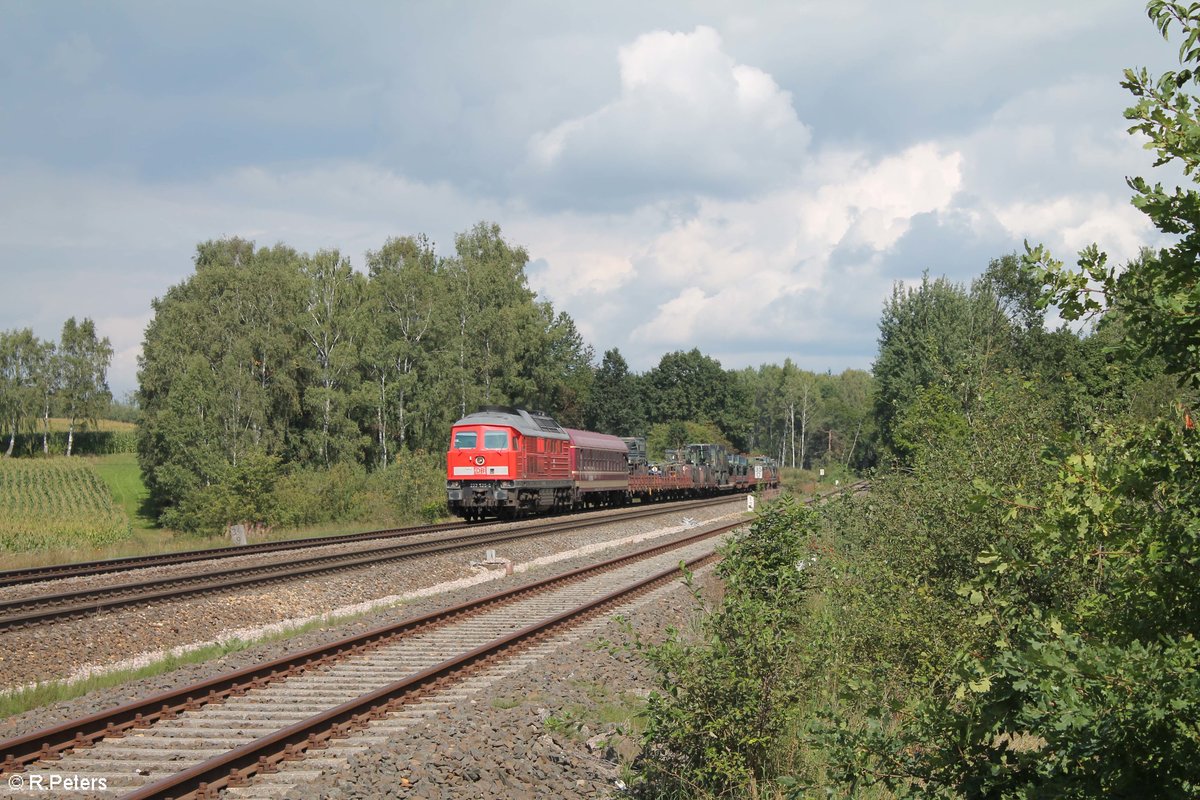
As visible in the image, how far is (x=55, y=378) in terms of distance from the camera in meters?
97.6

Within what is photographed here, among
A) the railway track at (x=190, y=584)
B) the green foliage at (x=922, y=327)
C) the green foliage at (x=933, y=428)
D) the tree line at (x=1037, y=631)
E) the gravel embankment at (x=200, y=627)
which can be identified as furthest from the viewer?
the green foliage at (x=922, y=327)

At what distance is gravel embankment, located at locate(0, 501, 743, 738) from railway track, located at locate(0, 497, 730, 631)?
0.30 meters

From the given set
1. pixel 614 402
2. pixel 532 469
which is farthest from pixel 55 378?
pixel 532 469

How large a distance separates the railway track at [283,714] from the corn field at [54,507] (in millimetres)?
16947

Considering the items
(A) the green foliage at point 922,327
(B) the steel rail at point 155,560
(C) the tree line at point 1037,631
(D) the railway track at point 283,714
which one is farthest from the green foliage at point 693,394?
(C) the tree line at point 1037,631

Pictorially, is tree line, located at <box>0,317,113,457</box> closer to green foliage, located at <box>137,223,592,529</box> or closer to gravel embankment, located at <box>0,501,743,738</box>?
green foliage, located at <box>137,223,592,529</box>

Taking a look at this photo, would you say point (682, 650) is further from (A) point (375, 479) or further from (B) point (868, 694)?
(A) point (375, 479)

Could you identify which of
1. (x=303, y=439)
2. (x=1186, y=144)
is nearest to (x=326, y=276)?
(x=303, y=439)

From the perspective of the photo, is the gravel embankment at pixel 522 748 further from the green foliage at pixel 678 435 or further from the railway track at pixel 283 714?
the green foliage at pixel 678 435

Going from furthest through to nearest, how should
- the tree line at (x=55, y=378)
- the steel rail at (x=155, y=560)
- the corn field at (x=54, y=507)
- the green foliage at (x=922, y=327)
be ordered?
the tree line at (x=55, y=378)
the green foliage at (x=922, y=327)
the corn field at (x=54, y=507)
the steel rail at (x=155, y=560)

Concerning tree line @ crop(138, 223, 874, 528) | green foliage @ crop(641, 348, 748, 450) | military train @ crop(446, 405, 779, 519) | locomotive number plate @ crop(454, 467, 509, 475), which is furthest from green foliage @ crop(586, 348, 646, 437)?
locomotive number plate @ crop(454, 467, 509, 475)

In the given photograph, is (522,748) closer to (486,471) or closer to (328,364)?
(486,471)

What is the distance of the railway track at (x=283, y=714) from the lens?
667 cm

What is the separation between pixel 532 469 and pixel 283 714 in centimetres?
2452
